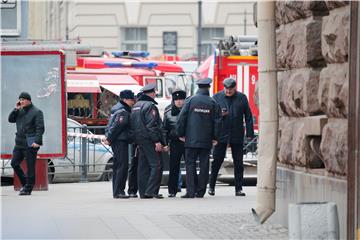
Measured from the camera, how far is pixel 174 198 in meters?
18.4

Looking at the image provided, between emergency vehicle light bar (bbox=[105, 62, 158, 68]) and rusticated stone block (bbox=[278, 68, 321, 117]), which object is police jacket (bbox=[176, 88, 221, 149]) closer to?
rusticated stone block (bbox=[278, 68, 321, 117])

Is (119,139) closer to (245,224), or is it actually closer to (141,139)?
(141,139)

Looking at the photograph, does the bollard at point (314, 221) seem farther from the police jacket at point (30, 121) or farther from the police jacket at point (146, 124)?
the police jacket at point (30, 121)

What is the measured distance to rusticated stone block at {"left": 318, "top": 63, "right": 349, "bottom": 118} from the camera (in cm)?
1127

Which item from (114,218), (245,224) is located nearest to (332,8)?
(245,224)

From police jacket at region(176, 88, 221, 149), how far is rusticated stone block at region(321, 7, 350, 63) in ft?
20.1

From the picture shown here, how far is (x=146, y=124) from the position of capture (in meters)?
18.2

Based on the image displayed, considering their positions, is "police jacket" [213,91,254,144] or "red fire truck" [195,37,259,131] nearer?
"police jacket" [213,91,254,144]

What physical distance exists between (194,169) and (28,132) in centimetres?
305

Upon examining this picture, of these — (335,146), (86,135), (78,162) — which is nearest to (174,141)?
(86,135)

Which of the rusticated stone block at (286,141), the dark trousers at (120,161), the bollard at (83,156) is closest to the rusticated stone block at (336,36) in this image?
the rusticated stone block at (286,141)

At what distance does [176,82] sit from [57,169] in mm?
14097

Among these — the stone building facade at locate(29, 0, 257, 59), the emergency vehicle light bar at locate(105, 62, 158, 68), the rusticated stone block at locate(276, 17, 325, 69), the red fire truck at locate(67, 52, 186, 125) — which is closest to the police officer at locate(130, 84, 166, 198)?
the rusticated stone block at locate(276, 17, 325, 69)

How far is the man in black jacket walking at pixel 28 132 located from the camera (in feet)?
64.0
